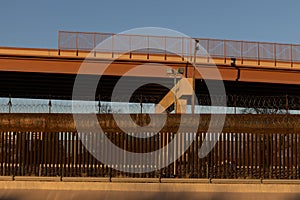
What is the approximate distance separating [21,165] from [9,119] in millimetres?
2107

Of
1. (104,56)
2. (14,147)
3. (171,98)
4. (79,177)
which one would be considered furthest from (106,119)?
(171,98)

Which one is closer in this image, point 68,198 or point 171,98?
point 68,198

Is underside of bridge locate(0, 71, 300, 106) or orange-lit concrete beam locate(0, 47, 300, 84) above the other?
orange-lit concrete beam locate(0, 47, 300, 84)

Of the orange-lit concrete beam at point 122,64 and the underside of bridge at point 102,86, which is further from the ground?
the orange-lit concrete beam at point 122,64

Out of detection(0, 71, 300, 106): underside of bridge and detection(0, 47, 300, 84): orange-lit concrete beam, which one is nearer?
detection(0, 47, 300, 84): orange-lit concrete beam

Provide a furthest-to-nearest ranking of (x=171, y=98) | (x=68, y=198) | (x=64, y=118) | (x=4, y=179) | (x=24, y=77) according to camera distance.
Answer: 1. (x=171, y=98)
2. (x=24, y=77)
3. (x=64, y=118)
4. (x=4, y=179)
5. (x=68, y=198)

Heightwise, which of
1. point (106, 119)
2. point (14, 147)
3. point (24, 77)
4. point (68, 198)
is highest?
point (24, 77)

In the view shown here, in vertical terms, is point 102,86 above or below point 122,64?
below

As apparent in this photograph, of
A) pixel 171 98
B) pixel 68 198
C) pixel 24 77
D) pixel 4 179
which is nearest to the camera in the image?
pixel 68 198

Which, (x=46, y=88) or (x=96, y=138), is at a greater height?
(x=46, y=88)

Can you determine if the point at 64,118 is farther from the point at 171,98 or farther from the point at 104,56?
the point at 171,98

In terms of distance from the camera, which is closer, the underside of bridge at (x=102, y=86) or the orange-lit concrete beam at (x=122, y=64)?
the orange-lit concrete beam at (x=122, y=64)

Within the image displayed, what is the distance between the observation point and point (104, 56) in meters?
35.4

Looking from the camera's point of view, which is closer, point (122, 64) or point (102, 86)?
point (122, 64)
